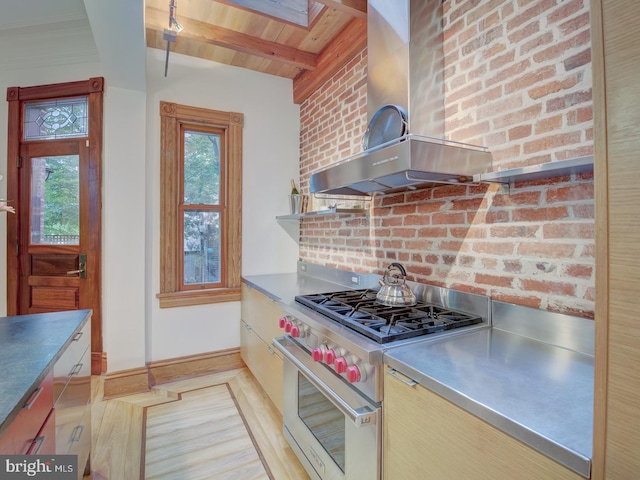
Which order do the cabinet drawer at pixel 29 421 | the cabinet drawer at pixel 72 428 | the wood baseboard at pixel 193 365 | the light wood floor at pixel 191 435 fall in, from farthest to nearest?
the wood baseboard at pixel 193 365
the light wood floor at pixel 191 435
the cabinet drawer at pixel 72 428
the cabinet drawer at pixel 29 421

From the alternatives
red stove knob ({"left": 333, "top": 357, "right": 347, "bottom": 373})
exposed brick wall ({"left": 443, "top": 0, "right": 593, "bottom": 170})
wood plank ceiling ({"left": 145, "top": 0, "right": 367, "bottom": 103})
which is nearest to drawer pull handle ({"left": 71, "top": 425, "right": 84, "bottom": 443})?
red stove knob ({"left": 333, "top": 357, "right": 347, "bottom": 373})

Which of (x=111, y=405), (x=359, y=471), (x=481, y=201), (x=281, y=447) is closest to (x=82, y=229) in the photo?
(x=111, y=405)

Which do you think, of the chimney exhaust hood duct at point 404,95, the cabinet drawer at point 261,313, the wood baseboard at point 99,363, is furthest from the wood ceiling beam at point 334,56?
the wood baseboard at point 99,363

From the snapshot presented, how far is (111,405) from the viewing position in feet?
8.02

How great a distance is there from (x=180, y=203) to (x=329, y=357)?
2266mm

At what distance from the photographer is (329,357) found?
4.41 ft

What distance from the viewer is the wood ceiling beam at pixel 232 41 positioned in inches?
94.6

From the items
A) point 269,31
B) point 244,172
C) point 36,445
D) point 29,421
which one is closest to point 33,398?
point 29,421

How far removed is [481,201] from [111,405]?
299 centimetres

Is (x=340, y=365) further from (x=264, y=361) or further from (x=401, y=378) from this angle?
(x=264, y=361)

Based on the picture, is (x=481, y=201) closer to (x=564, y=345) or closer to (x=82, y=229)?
(x=564, y=345)

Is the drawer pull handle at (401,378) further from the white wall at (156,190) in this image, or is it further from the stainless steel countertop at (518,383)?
the white wall at (156,190)

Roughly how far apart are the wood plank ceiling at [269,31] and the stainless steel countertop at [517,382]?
2131mm

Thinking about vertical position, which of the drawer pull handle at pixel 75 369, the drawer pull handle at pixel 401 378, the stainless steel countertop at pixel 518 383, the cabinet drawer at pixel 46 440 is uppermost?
the stainless steel countertop at pixel 518 383
